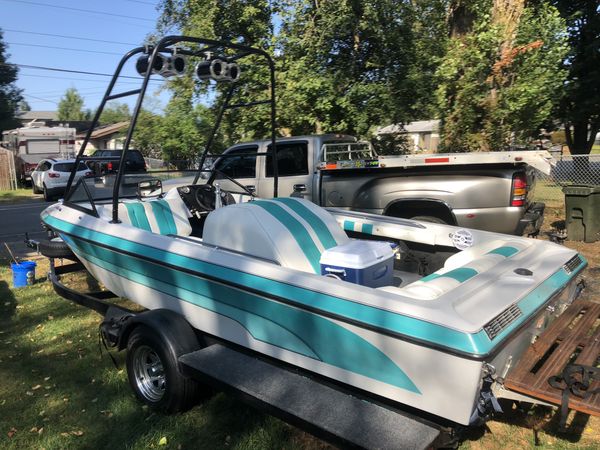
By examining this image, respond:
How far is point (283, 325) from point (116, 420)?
1510 mm

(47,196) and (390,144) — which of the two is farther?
(47,196)

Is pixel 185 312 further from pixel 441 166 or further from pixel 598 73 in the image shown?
pixel 598 73

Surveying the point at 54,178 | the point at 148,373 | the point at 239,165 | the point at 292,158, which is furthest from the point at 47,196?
the point at 148,373

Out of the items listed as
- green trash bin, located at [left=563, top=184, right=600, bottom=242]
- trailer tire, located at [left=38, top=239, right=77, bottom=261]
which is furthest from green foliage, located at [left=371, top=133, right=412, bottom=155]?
trailer tire, located at [left=38, top=239, right=77, bottom=261]

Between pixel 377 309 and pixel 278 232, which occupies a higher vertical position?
pixel 278 232

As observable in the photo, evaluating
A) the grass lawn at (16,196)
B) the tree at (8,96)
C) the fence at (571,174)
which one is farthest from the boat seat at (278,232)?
the tree at (8,96)

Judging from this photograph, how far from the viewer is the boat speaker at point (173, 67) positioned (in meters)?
3.47

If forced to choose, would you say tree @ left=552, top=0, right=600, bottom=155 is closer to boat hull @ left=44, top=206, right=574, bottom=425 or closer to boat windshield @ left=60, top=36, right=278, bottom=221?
boat windshield @ left=60, top=36, right=278, bottom=221

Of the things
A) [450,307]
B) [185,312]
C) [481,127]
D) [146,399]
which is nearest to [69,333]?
[146,399]

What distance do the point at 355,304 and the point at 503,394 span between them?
0.84 m

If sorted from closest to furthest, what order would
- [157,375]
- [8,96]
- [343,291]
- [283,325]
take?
[343,291], [283,325], [157,375], [8,96]

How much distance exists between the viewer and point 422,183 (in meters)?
6.10

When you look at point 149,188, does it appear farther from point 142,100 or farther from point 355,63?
point 355,63

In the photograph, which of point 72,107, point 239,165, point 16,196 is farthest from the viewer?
point 72,107
